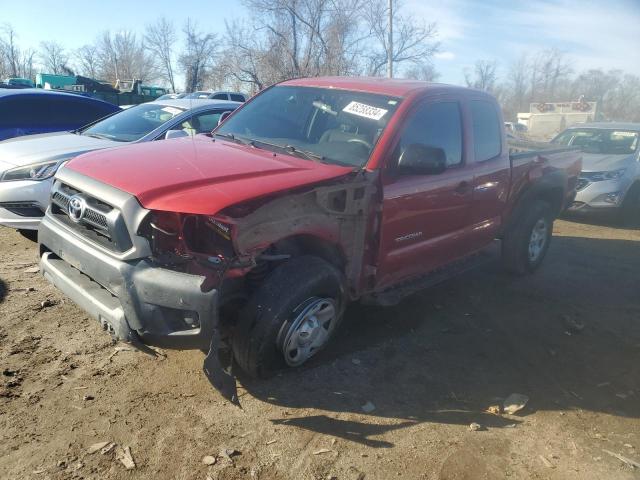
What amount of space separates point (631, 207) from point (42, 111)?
9615 mm

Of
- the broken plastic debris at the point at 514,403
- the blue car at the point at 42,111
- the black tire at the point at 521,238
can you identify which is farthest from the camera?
the blue car at the point at 42,111

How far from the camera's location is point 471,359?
393 centimetres

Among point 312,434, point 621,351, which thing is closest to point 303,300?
point 312,434

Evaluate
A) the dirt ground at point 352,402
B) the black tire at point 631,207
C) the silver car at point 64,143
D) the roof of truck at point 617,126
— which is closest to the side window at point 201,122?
the silver car at point 64,143

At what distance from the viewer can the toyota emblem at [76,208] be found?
315cm

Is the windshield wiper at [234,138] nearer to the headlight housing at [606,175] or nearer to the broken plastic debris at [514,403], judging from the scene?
the broken plastic debris at [514,403]

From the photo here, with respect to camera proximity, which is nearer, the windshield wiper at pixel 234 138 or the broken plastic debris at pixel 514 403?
the broken plastic debris at pixel 514 403

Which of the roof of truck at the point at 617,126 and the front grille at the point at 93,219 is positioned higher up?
the roof of truck at the point at 617,126

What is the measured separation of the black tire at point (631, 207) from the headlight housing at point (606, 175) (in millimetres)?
345

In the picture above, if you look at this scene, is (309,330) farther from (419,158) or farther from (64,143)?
(64,143)

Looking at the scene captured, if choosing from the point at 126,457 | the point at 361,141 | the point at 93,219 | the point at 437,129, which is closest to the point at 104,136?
the point at 93,219

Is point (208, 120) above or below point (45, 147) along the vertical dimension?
above

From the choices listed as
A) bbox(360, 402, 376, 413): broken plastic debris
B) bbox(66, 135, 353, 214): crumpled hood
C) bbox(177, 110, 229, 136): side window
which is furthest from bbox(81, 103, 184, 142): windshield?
bbox(360, 402, 376, 413): broken plastic debris

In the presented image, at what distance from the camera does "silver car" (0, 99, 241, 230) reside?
507cm
